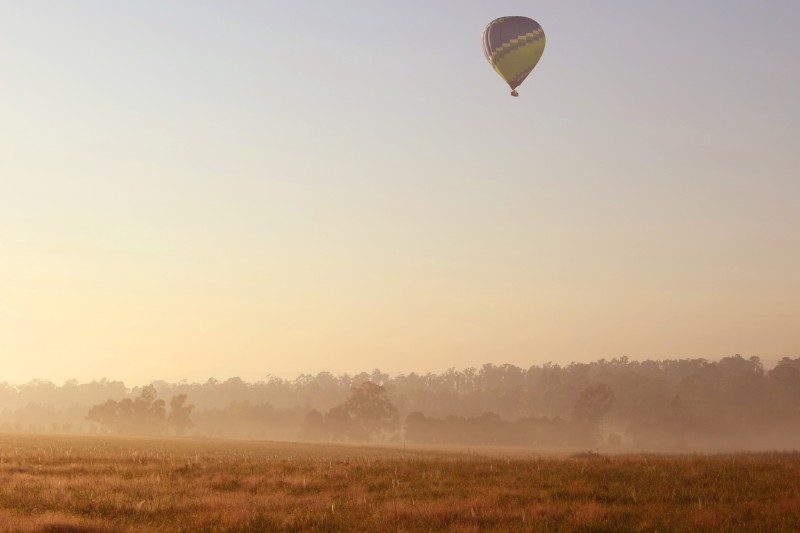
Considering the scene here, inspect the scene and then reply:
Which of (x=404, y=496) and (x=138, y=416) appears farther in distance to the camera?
A: (x=138, y=416)

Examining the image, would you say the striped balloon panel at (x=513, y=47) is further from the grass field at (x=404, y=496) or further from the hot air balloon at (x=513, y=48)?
the grass field at (x=404, y=496)

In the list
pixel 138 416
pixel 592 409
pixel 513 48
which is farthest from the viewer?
pixel 138 416

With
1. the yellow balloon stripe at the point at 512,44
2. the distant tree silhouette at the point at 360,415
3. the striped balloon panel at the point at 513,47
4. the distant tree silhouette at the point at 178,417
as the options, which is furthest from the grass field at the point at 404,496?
the distant tree silhouette at the point at 178,417

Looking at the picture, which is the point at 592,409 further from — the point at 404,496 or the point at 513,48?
the point at 404,496

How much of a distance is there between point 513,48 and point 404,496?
4309cm

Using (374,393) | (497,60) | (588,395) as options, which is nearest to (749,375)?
(588,395)

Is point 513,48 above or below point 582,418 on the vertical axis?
above

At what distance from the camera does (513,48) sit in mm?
56875

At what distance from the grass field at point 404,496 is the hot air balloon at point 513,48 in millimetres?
34901

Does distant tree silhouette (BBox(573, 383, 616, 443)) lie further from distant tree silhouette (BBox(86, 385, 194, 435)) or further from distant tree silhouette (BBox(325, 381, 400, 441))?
distant tree silhouette (BBox(86, 385, 194, 435))

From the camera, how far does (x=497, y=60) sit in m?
57.2

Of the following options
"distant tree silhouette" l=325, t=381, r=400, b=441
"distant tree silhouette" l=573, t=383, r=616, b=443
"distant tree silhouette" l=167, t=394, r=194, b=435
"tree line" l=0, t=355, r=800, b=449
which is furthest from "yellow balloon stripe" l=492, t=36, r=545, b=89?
"distant tree silhouette" l=167, t=394, r=194, b=435

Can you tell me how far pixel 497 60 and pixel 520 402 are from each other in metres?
154

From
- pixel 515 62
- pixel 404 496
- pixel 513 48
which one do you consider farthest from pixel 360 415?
pixel 404 496
